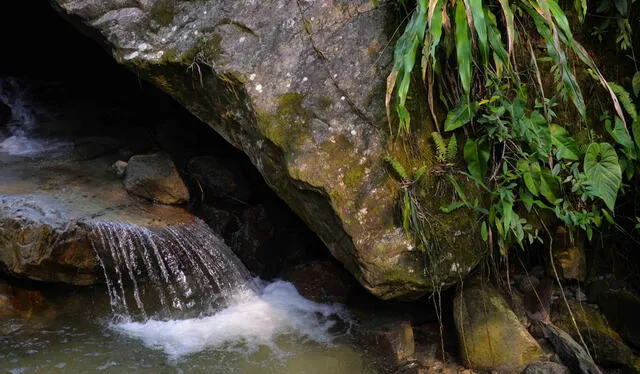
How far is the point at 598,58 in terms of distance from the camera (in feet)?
12.8

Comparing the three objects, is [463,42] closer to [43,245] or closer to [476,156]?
[476,156]

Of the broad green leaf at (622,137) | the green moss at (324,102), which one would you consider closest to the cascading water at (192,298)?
the green moss at (324,102)

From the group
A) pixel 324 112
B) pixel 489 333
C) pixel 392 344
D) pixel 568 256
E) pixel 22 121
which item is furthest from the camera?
pixel 22 121

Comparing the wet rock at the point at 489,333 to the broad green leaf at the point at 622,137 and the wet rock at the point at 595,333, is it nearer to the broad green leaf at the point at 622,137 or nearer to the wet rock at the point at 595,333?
the wet rock at the point at 595,333

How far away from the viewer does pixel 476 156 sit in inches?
137

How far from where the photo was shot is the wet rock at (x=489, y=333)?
146 inches

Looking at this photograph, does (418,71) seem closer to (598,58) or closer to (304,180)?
(304,180)

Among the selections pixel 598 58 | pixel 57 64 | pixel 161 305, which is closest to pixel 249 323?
pixel 161 305

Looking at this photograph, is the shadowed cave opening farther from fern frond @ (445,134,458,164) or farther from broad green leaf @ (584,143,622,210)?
broad green leaf @ (584,143,622,210)

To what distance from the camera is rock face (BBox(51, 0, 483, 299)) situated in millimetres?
3562

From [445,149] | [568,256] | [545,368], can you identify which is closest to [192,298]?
[445,149]

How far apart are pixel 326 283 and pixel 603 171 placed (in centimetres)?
218

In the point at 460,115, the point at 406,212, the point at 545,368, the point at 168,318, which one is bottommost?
the point at 545,368

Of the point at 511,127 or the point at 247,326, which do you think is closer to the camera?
the point at 511,127
